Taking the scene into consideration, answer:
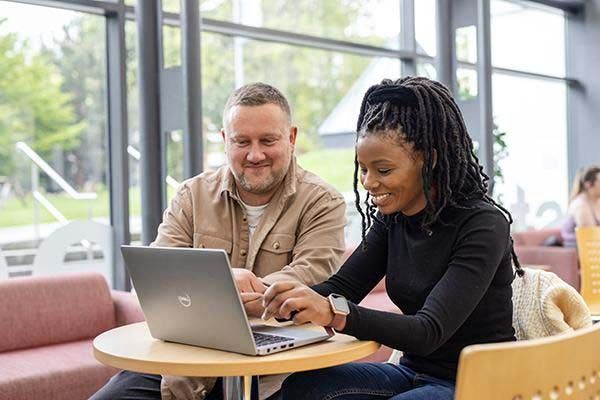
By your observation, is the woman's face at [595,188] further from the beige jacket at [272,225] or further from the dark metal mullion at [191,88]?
the beige jacket at [272,225]

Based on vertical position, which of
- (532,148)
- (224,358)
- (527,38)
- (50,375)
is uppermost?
(527,38)

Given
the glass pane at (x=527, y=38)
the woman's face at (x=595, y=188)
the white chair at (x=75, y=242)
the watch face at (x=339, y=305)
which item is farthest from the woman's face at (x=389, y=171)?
the glass pane at (x=527, y=38)

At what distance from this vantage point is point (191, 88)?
4477mm

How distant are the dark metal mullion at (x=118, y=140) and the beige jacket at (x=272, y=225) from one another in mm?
2230

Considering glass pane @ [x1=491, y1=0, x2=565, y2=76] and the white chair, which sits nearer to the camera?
the white chair

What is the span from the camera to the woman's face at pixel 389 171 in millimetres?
1838

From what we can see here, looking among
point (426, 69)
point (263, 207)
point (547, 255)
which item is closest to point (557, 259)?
point (547, 255)

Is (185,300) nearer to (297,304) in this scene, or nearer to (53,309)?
(297,304)

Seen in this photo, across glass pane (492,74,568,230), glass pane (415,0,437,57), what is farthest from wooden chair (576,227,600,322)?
→ glass pane (492,74,568,230)

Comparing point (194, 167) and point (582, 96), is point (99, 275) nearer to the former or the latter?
point (194, 167)

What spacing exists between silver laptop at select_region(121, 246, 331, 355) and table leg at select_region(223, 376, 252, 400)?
0.11 meters

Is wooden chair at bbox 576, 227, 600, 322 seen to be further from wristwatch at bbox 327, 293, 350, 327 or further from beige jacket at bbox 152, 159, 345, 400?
wristwatch at bbox 327, 293, 350, 327

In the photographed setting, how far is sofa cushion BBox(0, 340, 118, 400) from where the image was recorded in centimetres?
306

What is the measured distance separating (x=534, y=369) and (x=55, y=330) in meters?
3.12
